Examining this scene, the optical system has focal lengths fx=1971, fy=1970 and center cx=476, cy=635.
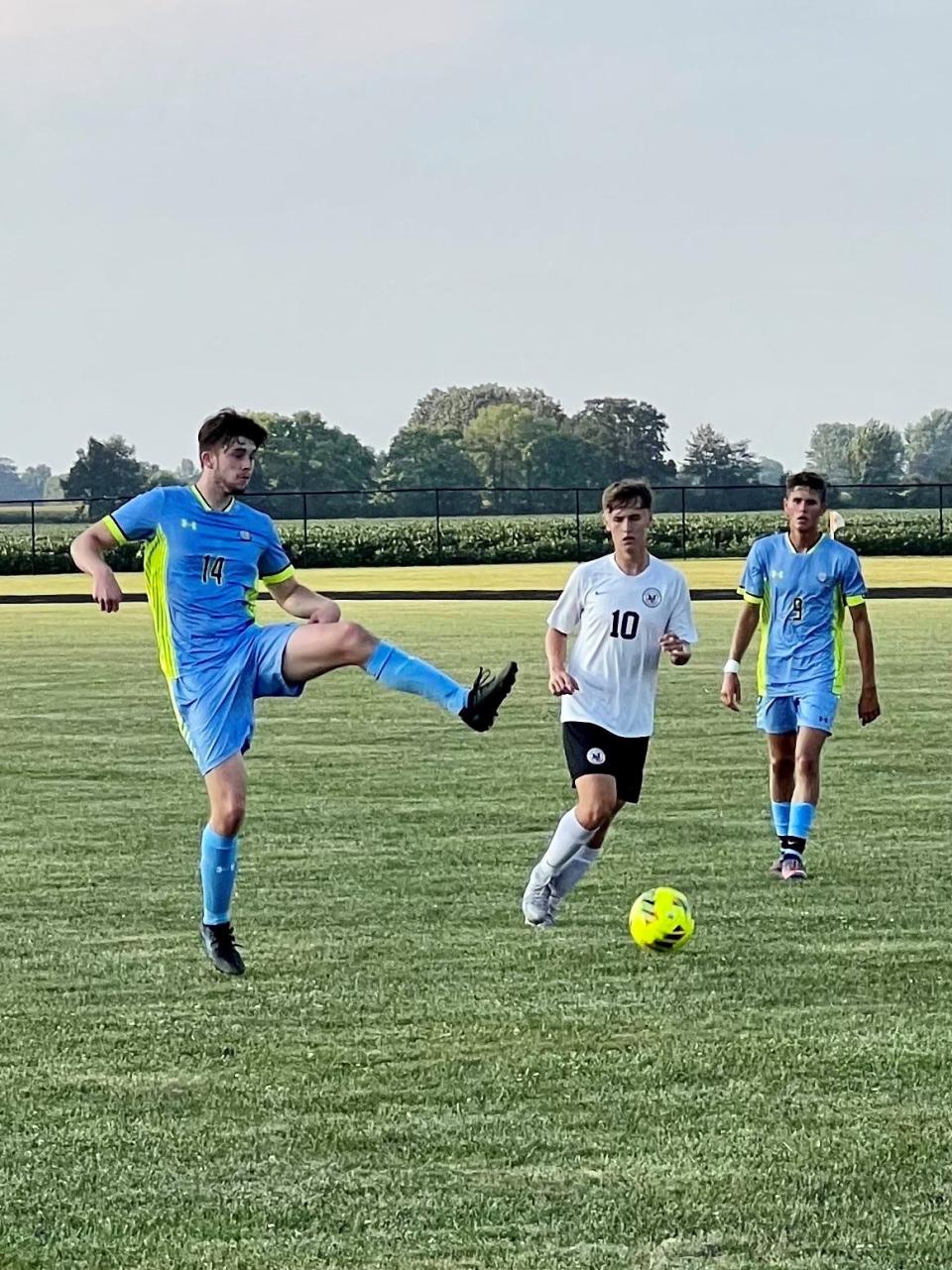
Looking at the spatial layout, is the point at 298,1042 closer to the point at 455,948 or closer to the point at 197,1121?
the point at 197,1121

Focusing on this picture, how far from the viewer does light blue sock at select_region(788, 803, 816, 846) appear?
944 centimetres

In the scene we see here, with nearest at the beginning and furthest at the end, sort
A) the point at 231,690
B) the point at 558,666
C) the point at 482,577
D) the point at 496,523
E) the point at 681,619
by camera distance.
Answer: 1. the point at 231,690
2. the point at 558,666
3. the point at 681,619
4. the point at 482,577
5. the point at 496,523

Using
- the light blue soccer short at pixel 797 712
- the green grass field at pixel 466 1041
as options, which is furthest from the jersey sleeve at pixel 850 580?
the green grass field at pixel 466 1041

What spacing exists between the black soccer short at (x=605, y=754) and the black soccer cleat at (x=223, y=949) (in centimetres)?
163

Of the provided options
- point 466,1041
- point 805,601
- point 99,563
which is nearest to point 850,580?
point 805,601

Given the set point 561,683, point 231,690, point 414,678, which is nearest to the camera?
point 414,678

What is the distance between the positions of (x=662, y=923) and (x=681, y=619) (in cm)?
137

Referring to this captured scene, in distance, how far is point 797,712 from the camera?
32.0 feet

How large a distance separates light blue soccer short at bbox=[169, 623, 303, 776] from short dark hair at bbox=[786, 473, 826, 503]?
10.0ft

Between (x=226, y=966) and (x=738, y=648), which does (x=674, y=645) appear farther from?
(x=226, y=966)

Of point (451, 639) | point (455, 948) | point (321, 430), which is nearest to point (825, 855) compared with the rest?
point (455, 948)

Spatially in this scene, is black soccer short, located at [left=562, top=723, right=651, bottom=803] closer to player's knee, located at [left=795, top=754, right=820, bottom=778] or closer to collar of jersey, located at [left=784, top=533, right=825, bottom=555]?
player's knee, located at [left=795, top=754, right=820, bottom=778]

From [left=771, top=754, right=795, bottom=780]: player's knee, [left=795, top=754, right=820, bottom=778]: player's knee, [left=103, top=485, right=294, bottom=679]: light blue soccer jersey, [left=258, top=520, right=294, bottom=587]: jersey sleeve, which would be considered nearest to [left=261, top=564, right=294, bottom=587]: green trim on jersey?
[left=258, top=520, right=294, bottom=587]: jersey sleeve

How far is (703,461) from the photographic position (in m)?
94.1
